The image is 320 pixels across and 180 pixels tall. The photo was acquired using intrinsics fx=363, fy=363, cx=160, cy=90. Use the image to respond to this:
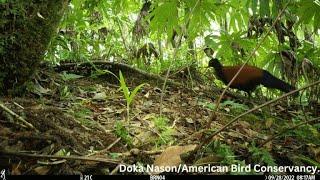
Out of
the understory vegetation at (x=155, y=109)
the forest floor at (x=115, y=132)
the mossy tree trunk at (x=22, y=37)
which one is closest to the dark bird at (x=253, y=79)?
the understory vegetation at (x=155, y=109)

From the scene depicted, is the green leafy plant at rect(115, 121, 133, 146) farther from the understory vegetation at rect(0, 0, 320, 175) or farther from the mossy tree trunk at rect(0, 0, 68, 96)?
the mossy tree trunk at rect(0, 0, 68, 96)

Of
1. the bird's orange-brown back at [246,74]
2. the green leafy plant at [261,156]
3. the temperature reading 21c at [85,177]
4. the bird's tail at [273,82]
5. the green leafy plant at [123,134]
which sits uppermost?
the bird's orange-brown back at [246,74]

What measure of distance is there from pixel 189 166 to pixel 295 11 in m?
1.80

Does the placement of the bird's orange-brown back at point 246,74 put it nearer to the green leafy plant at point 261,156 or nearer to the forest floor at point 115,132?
the forest floor at point 115,132

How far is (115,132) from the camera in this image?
1.97 meters

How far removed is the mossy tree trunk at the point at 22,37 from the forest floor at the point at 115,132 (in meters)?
0.15

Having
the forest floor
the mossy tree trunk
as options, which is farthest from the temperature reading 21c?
the mossy tree trunk

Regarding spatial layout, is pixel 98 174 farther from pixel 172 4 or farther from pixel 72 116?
pixel 172 4

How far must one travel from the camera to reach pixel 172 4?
288cm

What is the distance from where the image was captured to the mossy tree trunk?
6.64 feet

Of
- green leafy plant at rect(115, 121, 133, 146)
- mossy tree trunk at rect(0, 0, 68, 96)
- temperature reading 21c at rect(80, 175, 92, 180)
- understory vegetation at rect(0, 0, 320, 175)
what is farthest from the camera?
mossy tree trunk at rect(0, 0, 68, 96)

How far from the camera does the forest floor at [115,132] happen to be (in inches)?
58.7

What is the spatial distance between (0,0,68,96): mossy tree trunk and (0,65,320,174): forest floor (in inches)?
5.8

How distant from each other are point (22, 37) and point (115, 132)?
0.76 m
